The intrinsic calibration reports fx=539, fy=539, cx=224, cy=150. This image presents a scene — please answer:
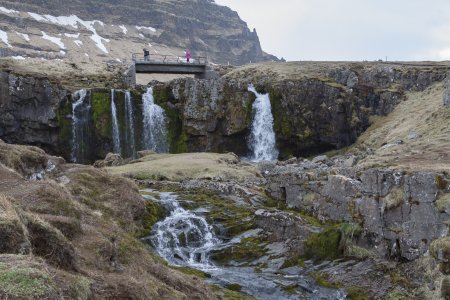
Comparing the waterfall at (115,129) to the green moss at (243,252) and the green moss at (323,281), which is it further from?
the green moss at (323,281)

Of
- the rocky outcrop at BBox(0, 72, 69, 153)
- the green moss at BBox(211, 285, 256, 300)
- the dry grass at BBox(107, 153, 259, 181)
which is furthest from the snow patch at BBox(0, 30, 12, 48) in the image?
the green moss at BBox(211, 285, 256, 300)

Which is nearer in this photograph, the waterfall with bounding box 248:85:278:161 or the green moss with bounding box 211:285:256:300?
the green moss with bounding box 211:285:256:300

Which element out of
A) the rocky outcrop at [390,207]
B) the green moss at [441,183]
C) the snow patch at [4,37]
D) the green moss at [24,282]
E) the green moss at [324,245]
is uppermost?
the snow patch at [4,37]

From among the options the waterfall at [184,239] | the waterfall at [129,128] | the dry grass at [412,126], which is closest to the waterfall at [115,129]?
the waterfall at [129,128]

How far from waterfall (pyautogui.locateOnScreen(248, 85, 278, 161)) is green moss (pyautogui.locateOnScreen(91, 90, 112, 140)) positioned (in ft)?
56.7

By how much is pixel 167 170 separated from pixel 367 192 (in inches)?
963

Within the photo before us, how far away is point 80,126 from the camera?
6353 cm

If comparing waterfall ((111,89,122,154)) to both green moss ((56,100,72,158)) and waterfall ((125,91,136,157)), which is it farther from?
green moss ((56,100,72,158))

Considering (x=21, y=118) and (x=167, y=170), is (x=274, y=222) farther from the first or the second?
(x=21, y=118)

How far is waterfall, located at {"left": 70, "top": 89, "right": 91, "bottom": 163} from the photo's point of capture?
6322 centimetres

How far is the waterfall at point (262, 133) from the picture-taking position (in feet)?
214

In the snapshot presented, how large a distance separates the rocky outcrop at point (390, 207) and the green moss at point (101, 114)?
41320 mm

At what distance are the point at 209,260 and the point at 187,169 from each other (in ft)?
69.1

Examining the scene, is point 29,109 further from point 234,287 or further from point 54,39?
point 54,39
